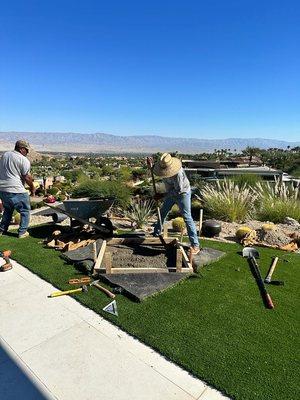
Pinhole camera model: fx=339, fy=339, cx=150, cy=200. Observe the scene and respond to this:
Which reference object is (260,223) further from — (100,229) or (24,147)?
(24,147)

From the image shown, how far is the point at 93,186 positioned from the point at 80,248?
17.9 ft

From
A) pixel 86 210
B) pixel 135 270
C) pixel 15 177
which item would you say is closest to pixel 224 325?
pixel 135 270

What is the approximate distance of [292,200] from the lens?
27.9 feet

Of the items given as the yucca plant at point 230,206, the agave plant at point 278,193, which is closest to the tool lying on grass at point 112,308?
the yucca plant at point 230,206

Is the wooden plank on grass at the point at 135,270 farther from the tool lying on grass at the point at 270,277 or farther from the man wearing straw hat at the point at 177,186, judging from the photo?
the tool lying on grass at the point at 270,277

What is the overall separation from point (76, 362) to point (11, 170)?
4034 mm

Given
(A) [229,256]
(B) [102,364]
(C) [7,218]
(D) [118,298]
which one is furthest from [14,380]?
(C) [7,218]

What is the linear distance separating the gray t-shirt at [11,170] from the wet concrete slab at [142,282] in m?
2.61

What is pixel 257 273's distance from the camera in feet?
15.3

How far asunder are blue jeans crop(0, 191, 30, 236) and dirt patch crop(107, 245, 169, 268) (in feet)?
5.78

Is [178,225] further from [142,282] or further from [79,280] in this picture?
[79,280]

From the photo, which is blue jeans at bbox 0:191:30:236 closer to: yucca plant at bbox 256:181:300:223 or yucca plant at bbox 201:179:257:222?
yucca plant at bbox 201:179:257:222

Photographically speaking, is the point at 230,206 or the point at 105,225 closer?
the point at 105,225

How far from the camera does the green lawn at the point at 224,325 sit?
8.84ft
